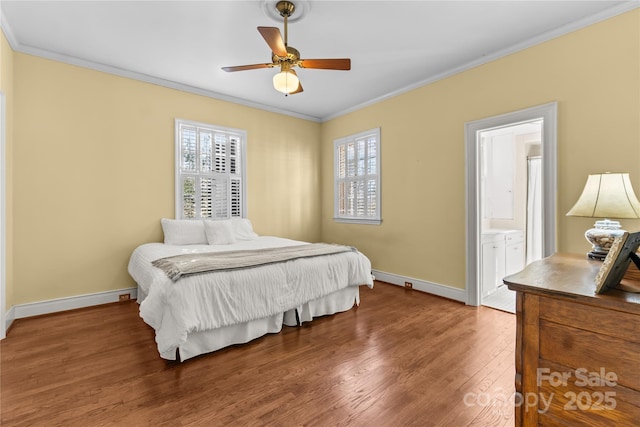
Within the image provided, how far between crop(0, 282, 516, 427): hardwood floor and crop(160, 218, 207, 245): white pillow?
1080 millimetres

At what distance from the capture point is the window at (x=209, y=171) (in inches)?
161

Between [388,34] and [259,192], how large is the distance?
2.93m

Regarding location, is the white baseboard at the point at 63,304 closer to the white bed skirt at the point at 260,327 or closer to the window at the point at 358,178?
the white bed skirt at the point at 260,327

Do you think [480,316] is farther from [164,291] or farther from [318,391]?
[164,291]

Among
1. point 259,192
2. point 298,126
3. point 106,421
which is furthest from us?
point 298,126

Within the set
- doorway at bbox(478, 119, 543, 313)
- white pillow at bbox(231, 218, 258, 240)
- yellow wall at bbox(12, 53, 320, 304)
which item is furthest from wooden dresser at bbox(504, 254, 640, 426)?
yellow wall at bbox(12, 53, 320, 304)

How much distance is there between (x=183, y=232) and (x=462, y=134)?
367 cm

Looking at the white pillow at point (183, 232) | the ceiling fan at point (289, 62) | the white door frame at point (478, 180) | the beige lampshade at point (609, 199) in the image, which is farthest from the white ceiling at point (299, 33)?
the white pillow at point (183, 232)

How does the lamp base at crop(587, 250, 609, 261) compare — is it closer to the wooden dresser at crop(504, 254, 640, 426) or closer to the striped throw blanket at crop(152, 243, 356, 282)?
the wooden dresser at crop(504, 254, 640, 426)

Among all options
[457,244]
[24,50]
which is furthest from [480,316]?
[24,50]

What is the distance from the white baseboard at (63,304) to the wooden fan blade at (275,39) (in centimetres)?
331

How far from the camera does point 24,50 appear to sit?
3064 mm

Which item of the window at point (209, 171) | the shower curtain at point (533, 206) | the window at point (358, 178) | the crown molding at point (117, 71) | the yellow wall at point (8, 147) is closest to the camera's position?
the yellow wall at point (8, 147)

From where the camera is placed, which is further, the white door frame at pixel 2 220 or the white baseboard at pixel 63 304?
the white baseboard at pixel 63 304
